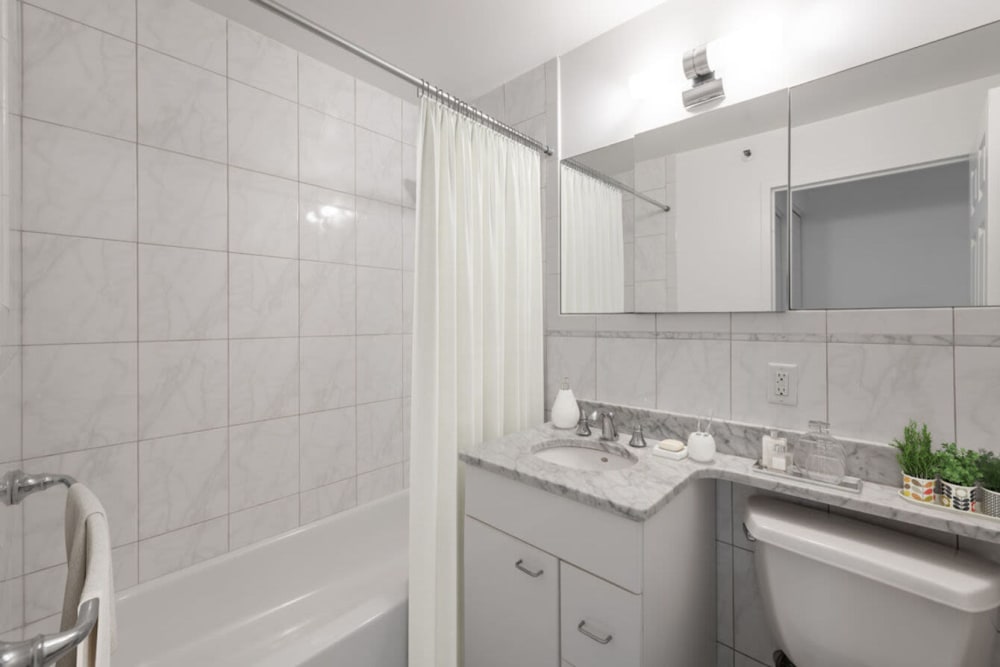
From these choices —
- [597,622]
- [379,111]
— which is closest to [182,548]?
[597,622]

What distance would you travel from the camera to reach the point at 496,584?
49.5 inches

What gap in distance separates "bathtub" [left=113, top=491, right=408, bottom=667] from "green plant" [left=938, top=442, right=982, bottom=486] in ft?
5.30

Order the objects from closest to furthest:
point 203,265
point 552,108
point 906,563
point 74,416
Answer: point 906,563 < point 74,416 < point 203,265 < point 552,108

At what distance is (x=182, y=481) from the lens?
154 centimetres

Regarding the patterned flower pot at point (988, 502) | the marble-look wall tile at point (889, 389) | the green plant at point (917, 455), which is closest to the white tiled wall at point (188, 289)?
the marble-look wall tile at point (889, 389)

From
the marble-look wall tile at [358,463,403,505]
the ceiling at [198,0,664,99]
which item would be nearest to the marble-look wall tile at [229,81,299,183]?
the ceiling at [198,0,664,99]

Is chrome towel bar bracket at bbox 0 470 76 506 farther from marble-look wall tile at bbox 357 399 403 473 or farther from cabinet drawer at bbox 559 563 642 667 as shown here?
marble-look wall tile at bbox 357 399 403 473

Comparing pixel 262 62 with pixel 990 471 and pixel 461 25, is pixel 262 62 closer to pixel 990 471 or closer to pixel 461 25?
pixel 461 25

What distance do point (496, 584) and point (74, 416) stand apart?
1.42m

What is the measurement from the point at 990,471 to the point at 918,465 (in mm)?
115

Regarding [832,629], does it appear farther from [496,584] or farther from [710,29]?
[710,29]

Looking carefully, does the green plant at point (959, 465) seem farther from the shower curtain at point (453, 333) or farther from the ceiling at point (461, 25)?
the ceiling at point (461, 25)

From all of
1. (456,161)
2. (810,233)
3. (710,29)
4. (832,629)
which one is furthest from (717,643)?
(710,29)

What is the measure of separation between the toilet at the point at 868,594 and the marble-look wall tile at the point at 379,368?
167cm
